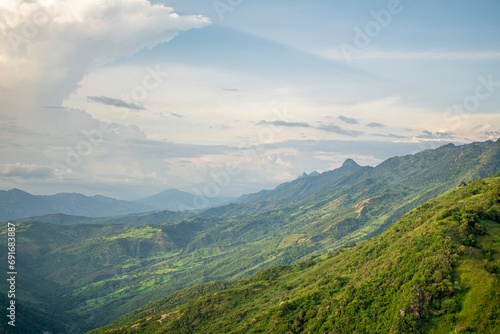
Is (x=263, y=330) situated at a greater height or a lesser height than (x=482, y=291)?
lesser

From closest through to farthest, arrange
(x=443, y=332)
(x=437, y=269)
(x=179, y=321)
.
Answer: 1. (x=443, y=332)
2. (x=437, y=269)
3. (x=179, y=321)

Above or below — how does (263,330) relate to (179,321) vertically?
above

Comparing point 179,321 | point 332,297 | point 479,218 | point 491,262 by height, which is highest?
point 479,218

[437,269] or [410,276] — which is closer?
[437,269]

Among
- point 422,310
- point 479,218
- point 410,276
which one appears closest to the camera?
point 422,310

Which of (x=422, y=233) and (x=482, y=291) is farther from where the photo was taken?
(x=422, y=233)

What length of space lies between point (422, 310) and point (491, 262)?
90.3 ft

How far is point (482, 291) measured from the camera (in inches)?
3492

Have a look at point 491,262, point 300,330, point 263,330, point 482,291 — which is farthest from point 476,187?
point 263,330

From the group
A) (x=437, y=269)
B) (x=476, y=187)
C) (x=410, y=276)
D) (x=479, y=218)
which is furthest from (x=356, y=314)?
(x=476, y=187)

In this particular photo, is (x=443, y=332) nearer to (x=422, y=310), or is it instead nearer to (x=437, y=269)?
(x=422, y=310)

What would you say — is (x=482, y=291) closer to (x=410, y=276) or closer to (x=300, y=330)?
(x=410, y=276)

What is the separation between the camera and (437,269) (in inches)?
4018

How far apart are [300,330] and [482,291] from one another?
64.6 m
